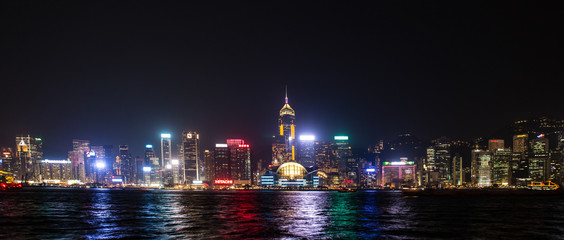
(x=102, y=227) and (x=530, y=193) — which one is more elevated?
(x=102, y=227)

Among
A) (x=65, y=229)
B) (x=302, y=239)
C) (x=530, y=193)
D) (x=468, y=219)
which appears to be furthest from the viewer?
(x=530, y=193)

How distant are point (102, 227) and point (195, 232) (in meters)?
13.1

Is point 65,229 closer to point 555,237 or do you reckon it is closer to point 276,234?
point 276,234

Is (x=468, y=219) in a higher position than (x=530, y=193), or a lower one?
higher

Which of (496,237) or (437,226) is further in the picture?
(437,226)

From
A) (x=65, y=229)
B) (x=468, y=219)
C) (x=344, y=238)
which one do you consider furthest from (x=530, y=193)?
(x=65, y=229)

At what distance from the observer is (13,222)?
58.4 metres

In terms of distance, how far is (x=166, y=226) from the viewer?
175 ft

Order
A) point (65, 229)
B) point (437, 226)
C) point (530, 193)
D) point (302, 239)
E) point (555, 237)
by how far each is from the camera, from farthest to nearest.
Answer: point (530, 193) < point (437, 226) < point (65, 229) < point (555, 237) < point (302, 239)

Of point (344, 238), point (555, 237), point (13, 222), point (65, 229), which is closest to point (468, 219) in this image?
point (555, 237)

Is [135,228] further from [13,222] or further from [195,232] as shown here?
[13,222]

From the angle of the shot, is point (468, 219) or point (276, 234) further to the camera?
point (468, 219)

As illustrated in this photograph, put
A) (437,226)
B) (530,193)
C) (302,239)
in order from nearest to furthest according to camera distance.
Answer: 1. (302,239)
2. (437,226)
3. (530,193)

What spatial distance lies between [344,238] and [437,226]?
16777 millimetres
